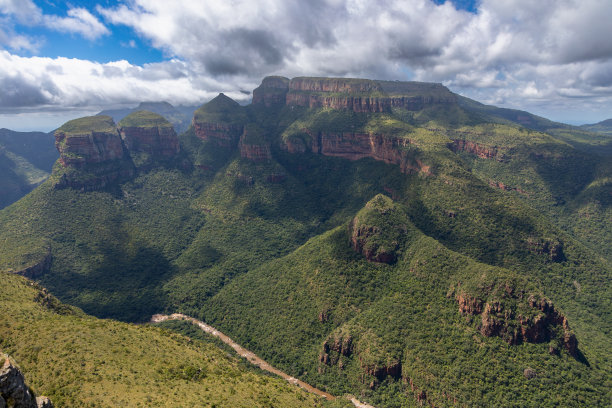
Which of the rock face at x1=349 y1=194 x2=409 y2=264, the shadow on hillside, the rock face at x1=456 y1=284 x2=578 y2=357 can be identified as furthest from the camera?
the shadow on hillside

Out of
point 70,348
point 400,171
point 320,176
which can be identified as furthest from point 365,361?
point 320,176

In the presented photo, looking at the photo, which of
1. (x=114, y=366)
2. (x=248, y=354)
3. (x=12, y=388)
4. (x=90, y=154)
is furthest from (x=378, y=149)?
(x=12, y=388)

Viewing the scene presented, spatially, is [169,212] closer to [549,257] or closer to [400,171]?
[400,171]

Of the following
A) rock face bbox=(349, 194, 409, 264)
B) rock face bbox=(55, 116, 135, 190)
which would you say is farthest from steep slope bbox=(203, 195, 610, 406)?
rock face bbox=(55, 116, 135, 190)

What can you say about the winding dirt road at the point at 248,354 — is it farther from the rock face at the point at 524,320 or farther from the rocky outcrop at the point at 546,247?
the rocky outcrop at the point at 546,247

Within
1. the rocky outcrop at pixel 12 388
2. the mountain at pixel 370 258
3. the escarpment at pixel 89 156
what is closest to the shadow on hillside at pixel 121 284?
the mountain at pixel 370 258

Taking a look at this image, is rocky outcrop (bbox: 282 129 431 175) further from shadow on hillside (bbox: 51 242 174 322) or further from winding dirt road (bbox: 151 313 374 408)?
shadow on hillside (bbox: 51 242 174 322)

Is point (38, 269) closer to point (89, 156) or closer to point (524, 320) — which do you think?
point (89, 156)

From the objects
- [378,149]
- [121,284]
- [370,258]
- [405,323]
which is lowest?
[121,284]
